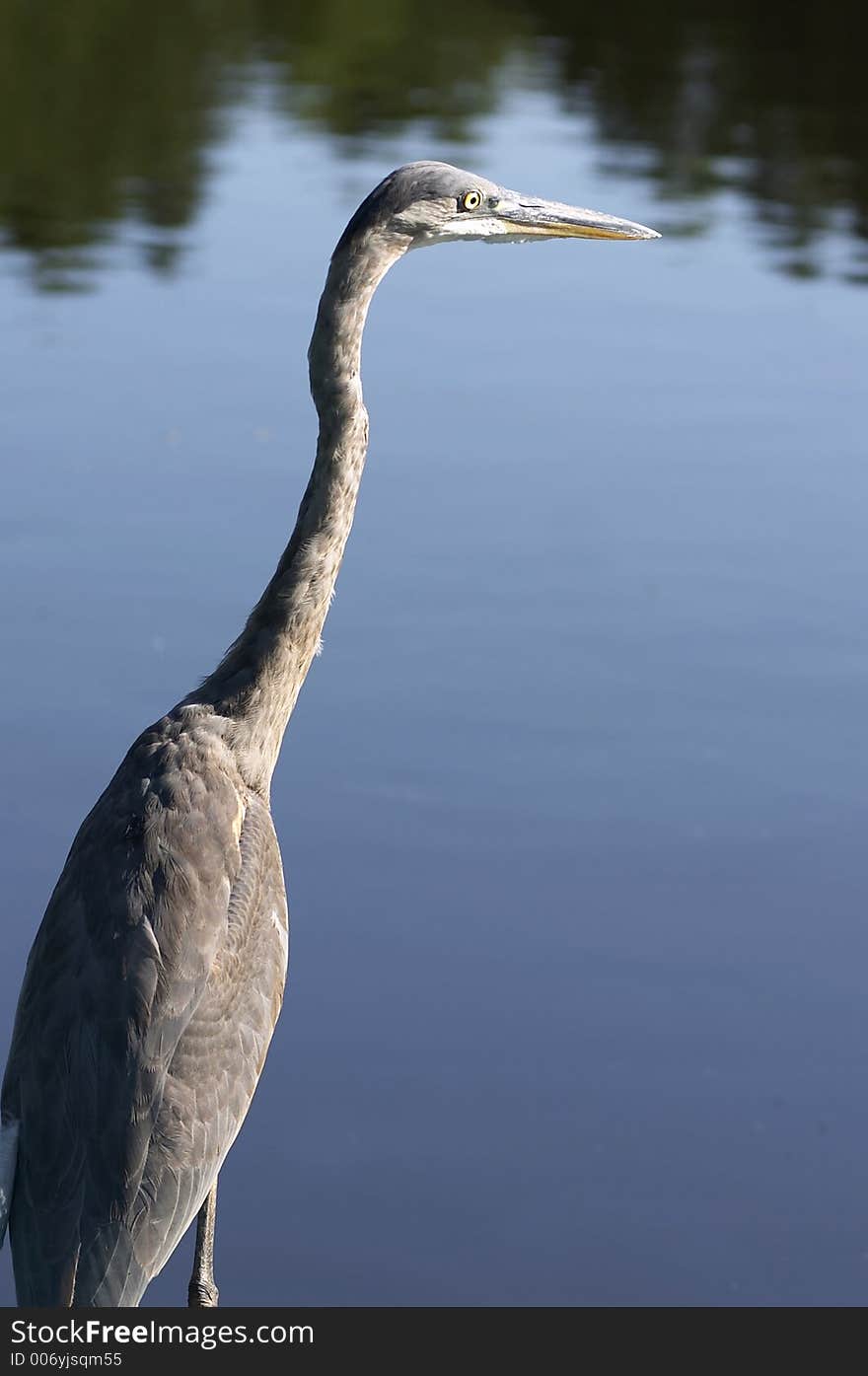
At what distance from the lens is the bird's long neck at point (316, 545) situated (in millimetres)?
4855

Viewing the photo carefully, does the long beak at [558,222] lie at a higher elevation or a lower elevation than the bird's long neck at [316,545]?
higher

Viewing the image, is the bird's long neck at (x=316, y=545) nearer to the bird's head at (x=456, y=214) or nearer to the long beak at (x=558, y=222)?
the bird's head at (x=456, y=214)

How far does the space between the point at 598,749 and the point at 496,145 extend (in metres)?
12.4

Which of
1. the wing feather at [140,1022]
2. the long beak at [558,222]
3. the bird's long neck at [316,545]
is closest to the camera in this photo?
the wing feather at [140,1022]

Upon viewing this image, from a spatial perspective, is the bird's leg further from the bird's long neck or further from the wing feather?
the bird's long neck

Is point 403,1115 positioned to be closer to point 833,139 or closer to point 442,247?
point 442,247

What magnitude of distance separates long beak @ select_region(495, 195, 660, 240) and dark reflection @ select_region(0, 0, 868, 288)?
1029cm

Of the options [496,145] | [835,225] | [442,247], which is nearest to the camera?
[442,247]

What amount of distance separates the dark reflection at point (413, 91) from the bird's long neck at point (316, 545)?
34.6 feet

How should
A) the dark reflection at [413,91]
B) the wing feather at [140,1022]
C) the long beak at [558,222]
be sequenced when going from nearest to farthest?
the wing feather at [140,1022] → the long beak at [558,222] → the dark reflection at [413,91]

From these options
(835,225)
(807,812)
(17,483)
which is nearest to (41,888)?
(807,812)

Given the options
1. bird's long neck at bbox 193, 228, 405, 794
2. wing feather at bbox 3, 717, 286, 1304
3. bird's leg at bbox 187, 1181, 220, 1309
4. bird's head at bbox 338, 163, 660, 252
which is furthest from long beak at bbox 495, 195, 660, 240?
bird's leg at bbox 187, 1181, 220, 1309

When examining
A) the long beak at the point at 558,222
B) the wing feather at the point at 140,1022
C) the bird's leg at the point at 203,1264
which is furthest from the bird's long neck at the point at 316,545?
the bird's leg at the point at 203,1264

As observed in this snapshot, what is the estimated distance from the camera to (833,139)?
21.2 m
